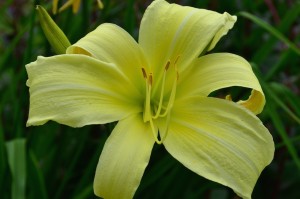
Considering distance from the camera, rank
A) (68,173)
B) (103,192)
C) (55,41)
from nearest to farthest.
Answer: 1. (103,192)
2. (55,41)
3. (68,173)

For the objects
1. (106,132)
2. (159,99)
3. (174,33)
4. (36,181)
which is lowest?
(36,181)

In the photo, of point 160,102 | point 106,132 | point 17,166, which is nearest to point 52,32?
point 160,102

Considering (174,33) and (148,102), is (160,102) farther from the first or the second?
(174,33)

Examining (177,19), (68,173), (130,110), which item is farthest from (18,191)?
(177,19)

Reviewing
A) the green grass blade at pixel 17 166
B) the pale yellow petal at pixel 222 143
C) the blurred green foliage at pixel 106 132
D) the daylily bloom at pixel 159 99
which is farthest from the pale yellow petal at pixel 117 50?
the green grass blade at pixel 17 166

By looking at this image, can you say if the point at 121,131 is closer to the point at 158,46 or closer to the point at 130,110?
the point at 130,110

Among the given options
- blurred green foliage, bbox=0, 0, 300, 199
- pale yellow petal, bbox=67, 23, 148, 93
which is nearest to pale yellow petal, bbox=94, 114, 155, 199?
pale yellow petal, bbox=67, 23, 148, 93
